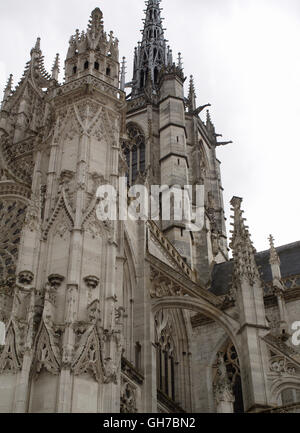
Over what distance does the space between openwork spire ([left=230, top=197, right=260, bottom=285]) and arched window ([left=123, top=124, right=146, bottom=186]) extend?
50.2 ft

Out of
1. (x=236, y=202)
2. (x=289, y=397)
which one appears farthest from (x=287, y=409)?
(x=236, y=202)

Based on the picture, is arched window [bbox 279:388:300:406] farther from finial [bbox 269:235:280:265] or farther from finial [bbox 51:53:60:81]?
finial [bbox 51:53:60:81]

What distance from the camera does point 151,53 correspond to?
42.5 m

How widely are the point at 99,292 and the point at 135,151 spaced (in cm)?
2154

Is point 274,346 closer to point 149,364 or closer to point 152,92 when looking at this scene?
point 149,364

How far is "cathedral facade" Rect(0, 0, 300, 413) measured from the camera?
34.1 feet

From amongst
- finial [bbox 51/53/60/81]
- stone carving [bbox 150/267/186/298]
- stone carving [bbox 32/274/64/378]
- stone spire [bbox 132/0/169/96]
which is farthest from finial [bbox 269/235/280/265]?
stone spire [bbox 132/0/169/96]

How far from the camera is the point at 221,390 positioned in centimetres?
1296

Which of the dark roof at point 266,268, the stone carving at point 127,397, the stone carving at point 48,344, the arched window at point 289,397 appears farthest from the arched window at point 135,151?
the stone carving at point 48,344

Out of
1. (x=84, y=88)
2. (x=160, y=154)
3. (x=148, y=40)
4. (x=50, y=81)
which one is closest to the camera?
(x=84, y=88)

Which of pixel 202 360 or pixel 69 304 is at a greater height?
pixel 202 360
